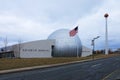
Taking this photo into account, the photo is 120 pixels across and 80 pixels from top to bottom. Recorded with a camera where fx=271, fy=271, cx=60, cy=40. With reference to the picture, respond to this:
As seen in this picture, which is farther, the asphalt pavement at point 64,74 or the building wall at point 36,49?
the building wall at point 36,49

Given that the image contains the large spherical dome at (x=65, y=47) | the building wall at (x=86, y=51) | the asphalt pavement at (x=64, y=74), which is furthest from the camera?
the building wall at (x=86, y=51)

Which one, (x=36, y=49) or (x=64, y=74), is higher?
(x=36, y=49)

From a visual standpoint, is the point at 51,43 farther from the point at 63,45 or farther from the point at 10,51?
the point at 10,51

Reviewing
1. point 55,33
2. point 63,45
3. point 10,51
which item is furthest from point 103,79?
point 10,51

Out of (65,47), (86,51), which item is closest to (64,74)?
(65,47)

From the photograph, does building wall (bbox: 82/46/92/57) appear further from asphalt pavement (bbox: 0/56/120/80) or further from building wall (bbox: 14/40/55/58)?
asphalt pavement (bbox: 0/56/120/80)

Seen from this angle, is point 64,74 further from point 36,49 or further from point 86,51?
point 86,51

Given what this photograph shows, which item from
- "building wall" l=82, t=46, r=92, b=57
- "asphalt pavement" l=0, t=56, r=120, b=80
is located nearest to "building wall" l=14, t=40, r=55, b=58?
"building wall" l=82, t=46, r=92, b=57

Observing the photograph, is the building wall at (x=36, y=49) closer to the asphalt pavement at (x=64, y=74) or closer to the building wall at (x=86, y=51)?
the building wall at (x=86, y=51)

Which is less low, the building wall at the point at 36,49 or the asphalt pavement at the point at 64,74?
the building wall at the point at 36,49

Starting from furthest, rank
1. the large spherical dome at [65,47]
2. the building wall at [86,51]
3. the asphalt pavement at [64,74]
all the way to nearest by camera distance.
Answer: the building wall at [86,51] → the large spherical dome at [65,47] → the asphalt pavement at [64,74]

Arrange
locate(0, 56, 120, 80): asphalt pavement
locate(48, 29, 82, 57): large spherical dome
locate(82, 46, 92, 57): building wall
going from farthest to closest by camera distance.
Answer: locate(82, 46, 92, 57): building wall < locate(48, 29, 82, 57): large spherical dome < locate(0, 56, 120, 80): asphalt pavement

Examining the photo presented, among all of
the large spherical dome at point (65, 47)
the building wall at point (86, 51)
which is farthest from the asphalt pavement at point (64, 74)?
the building wall at point (86, 51)

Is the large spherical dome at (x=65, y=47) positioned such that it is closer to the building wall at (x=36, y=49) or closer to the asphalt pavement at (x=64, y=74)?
the building wall at (x=36, y=49)
